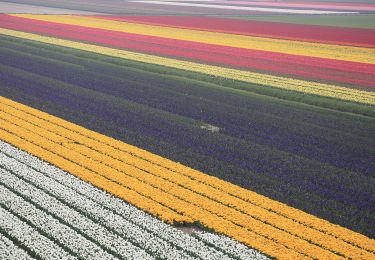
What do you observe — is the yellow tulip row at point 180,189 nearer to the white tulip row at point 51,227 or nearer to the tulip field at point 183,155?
the tulip field at point 183,155

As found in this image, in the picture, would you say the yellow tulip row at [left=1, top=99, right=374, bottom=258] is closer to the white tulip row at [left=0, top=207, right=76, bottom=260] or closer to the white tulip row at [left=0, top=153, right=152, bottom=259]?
the white tulip row at [left=0, top=153, right=152, bottom=259]

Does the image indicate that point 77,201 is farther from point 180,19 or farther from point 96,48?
point 180,19

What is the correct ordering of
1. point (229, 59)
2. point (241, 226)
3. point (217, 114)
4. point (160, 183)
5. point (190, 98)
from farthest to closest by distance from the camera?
point (229, 59), point (190, 98), point (217, 114), point (160, 183), point (241, 226)

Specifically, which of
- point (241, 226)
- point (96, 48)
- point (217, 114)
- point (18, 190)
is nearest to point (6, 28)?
point (96, 48)

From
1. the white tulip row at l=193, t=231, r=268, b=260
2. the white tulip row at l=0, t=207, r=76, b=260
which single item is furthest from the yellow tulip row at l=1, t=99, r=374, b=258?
the white tulip row at l=0, t=207, r=76, b=260

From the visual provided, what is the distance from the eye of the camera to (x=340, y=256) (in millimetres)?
9617

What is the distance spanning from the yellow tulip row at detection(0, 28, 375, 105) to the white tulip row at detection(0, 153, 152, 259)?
13.2m

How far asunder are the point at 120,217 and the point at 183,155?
13.4 ft

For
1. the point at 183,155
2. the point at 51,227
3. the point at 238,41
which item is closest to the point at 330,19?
the point at 238,41

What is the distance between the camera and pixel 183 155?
14414 mm

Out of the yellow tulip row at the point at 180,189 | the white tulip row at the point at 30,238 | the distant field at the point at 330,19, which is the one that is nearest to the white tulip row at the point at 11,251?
the white tulip row at the point at 30,238

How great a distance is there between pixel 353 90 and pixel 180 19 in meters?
32.2

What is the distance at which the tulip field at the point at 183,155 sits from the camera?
10.0 metres

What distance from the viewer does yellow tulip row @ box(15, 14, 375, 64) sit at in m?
33.1
